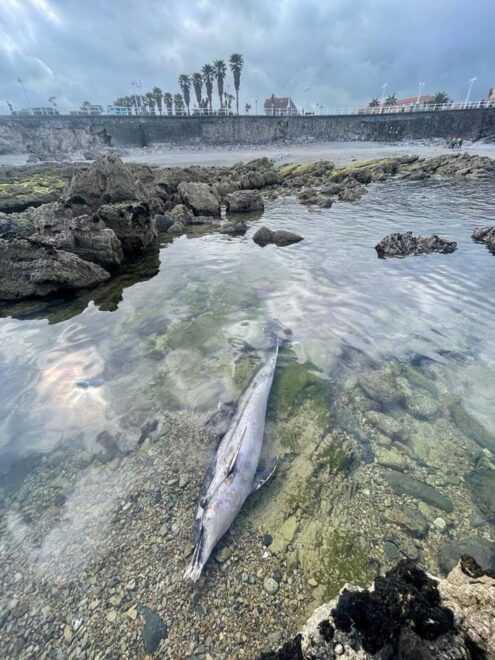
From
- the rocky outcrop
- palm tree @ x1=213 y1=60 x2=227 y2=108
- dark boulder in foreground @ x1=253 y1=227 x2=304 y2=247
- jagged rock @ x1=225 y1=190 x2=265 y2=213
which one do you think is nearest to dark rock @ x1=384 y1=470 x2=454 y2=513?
the rocky outcrop

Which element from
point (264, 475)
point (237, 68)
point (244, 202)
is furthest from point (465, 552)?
point (237, 68)

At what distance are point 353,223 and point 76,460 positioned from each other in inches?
691

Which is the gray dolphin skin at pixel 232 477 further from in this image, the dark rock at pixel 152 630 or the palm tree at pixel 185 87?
the palm tree at pixel 185 87

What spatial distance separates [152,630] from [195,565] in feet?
2.10

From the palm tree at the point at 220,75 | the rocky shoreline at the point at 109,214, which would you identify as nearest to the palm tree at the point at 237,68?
the palm tree at the point at 220,75

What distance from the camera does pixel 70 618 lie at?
3.24 m

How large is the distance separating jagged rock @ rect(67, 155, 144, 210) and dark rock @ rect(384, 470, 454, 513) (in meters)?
17.1

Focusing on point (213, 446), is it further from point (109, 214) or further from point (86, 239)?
point (109, 214)

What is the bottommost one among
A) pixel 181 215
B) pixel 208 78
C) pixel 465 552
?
pixel 465 552

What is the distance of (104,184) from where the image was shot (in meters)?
16.3

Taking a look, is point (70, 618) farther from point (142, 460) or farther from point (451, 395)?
point (451, 395)

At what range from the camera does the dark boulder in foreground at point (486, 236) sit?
13.4 metres

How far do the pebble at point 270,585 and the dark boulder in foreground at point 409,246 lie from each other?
485 inches

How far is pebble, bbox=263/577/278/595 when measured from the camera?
3393 millimetres
